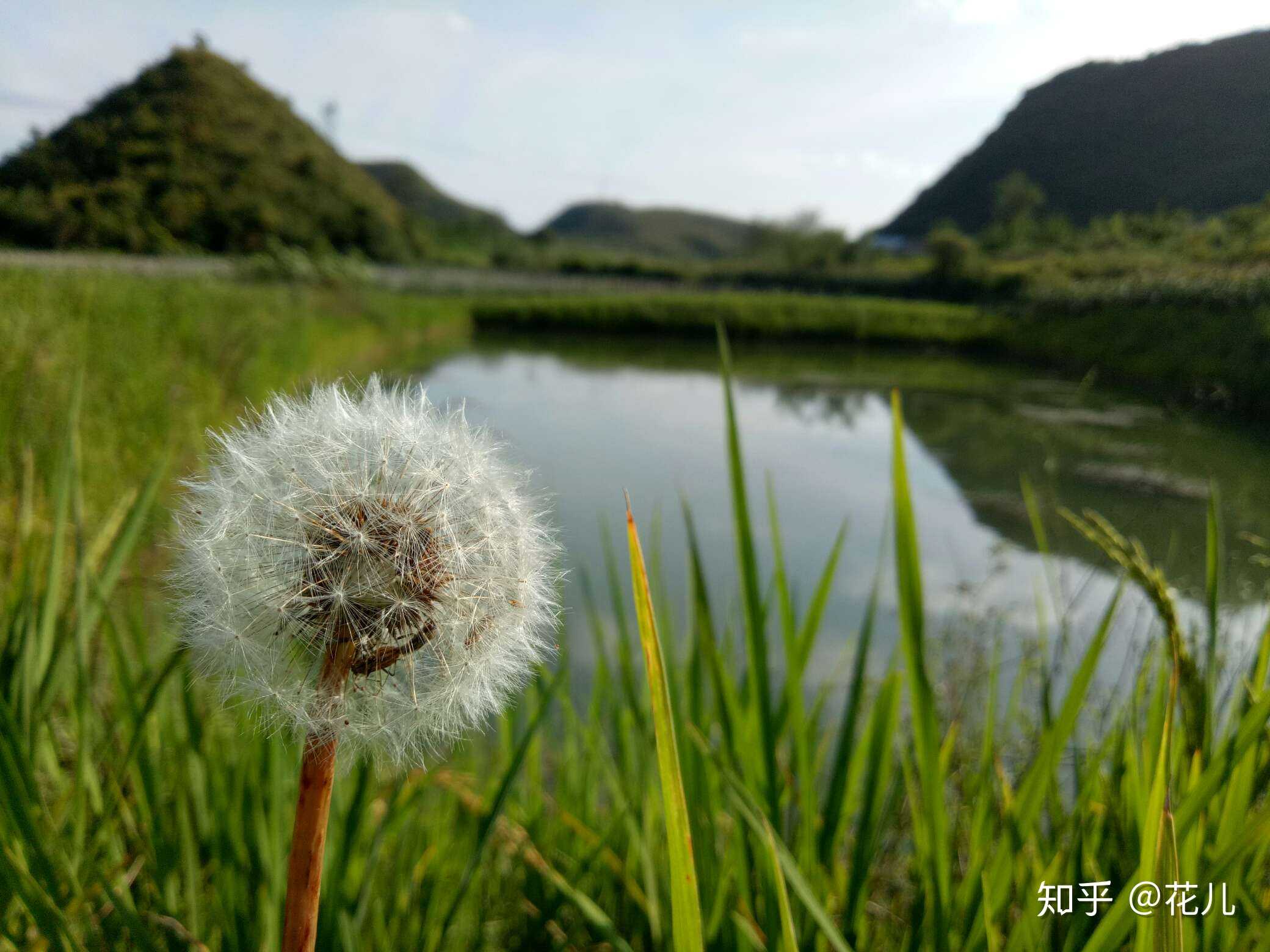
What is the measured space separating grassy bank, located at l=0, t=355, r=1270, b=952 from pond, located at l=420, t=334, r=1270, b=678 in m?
0.31

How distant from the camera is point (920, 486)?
8.15 meters

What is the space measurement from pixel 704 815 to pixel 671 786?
2.51 feet

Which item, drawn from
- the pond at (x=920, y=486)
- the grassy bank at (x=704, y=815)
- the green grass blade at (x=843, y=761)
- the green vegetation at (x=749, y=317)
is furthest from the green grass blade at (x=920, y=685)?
the green vegetation at (x=749, y=317)

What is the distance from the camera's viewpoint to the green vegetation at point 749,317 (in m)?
13.6

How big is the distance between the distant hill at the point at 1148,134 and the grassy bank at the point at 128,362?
181 centimetres

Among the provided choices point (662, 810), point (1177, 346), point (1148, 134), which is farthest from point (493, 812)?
point (1177, 346)

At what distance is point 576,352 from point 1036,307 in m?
22.6

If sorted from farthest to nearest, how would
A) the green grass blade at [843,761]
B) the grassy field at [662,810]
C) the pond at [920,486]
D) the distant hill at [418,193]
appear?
the distant hill at [418,193]
the pond at [920,486]
the green grass blade at [843,761]
the grassy field at [662,810]

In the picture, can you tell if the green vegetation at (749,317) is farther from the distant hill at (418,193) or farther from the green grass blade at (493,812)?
the distant hill at (418,193)

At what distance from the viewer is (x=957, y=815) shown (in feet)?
5.35

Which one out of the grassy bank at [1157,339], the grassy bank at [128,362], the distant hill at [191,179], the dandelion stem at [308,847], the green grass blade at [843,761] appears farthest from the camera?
the distant hill at [191,179]

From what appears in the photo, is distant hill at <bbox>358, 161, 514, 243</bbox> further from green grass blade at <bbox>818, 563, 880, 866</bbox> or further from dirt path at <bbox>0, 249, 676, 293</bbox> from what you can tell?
green grass blade at <bbox>818, 563, 880, 866</bbox>

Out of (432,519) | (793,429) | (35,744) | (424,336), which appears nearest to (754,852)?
(432,519)

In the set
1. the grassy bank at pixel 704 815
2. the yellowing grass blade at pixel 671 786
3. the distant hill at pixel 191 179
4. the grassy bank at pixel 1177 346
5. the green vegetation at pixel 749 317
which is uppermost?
the distant hill at pixel 191 179
